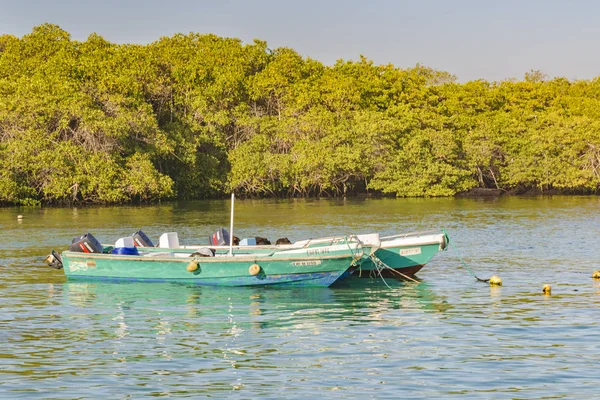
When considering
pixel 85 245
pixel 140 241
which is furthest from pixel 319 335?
pixel 140 241

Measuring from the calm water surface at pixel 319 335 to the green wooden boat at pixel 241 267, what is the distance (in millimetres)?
354

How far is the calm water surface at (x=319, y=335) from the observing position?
13.1m

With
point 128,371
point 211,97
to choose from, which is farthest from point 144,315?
point 211,97

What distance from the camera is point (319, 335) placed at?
1664cm

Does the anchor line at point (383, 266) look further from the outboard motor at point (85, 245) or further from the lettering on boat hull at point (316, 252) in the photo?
the outboard motor at point (85, 245)

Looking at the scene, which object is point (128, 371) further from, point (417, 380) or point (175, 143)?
point (175, 143)

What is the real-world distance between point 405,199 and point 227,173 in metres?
14.0

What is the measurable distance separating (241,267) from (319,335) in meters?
6.04

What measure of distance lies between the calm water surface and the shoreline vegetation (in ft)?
99.9

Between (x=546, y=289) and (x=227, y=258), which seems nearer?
(x=546, y=289)

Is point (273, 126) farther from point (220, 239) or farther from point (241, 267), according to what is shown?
point (241, 267)

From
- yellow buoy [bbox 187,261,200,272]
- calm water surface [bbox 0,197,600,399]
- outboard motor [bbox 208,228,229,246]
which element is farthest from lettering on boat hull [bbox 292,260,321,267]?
outboard motor [bbox 208,228,229,246]

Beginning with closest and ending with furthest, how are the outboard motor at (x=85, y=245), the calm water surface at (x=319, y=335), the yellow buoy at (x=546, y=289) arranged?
1. the calm water surface at (x=319, y=335)
2. the yellow buoy at (x=546, y=289)
3. the outboard motor at (x=85, y=245)

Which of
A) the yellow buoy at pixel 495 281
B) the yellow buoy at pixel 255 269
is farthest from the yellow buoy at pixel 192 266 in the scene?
the yellow buoy at pixel 495 281
